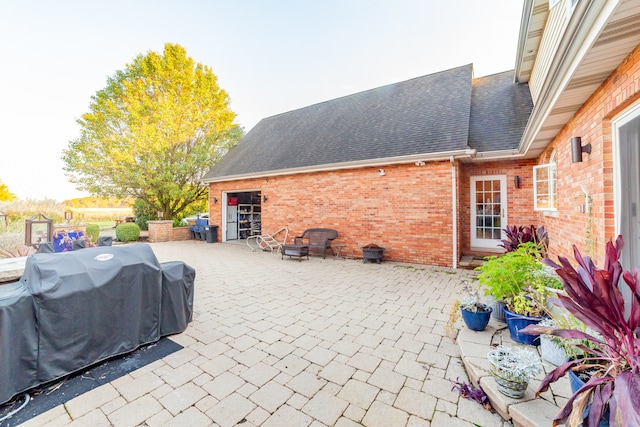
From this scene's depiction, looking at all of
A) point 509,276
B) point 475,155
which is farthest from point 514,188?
point 509,276

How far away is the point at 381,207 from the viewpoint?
786 cm

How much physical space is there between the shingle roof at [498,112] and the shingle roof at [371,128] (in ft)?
2.04

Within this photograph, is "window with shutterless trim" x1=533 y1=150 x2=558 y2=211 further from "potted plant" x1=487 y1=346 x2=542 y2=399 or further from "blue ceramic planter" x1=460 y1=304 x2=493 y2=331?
"potted plant" x1=487 y1=346 x2=542 y2=399

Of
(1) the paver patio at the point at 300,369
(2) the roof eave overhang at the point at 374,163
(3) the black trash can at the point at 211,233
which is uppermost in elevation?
(2) the roof eave overhang at the point at 374,163

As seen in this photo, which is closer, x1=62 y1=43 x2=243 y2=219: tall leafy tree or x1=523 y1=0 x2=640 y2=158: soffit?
x1=523 y1=0 x2=640 y2=158: soffit

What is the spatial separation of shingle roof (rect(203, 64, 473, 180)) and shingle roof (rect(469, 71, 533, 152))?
621 mm

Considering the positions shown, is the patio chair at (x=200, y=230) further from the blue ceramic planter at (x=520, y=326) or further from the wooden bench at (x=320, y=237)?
the blue ceramic planter at (x=520, y=326)

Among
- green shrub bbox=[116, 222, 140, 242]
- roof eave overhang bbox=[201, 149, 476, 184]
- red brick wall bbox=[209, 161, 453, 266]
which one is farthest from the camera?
green shrub bbox=[116, 222, 140, 242]

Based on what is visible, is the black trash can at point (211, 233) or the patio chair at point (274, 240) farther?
the black trash can at point (211, 233)

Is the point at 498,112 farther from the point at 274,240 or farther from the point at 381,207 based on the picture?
the point at 274,240

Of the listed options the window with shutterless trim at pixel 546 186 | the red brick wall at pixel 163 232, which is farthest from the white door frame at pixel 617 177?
the red brick wall at pixel 163 232

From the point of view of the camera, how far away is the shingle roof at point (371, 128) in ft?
25.6

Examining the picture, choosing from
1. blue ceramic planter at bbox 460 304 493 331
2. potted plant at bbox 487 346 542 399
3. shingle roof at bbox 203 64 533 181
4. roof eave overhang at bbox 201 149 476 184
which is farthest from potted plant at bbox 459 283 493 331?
shingle roof at bbox 203 64 533 181

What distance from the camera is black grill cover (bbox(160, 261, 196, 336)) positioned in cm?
326
